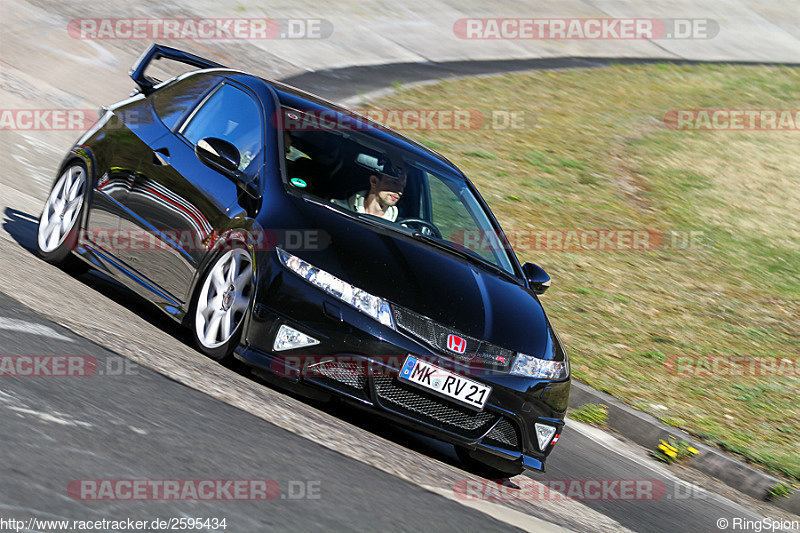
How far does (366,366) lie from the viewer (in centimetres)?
554

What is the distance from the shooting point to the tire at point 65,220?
761 centimetres

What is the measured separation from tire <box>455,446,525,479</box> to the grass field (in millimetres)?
2507

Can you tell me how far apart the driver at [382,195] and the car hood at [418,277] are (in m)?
0.25

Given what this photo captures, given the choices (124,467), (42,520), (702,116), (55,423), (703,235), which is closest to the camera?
(42,520)

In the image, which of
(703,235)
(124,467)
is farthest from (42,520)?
(703,235)

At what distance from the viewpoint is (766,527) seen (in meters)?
6.93

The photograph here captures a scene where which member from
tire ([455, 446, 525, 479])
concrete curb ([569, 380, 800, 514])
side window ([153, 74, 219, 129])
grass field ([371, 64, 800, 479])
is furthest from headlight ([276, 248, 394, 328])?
grass field ([371, 64, 800, 479])

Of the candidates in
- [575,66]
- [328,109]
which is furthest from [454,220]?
[575,66]

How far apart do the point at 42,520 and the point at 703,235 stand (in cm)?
1196

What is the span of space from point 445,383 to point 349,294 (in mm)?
656

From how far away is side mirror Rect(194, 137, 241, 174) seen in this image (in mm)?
6398

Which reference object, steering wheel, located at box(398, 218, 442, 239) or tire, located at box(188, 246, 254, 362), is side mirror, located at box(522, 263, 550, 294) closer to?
steering wheel, located at box(398, 218, 442, 239)

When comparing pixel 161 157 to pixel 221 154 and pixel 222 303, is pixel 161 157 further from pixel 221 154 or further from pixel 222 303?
pixel 222 303

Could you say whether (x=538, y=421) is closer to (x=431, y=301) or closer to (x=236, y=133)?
(x=431, y=301)
